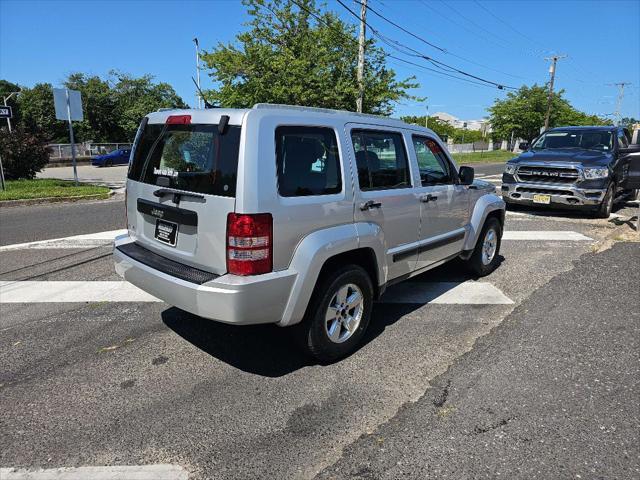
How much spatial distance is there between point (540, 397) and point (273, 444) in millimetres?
1837

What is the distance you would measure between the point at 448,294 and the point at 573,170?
595cm

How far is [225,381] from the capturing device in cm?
340

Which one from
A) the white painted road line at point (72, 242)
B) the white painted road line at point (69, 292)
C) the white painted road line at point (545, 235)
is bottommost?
the white painted road line at point (69, 292)

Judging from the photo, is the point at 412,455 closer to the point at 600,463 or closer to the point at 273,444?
the point at 273,444

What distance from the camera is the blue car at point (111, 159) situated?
3326cm

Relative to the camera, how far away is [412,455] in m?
2.60

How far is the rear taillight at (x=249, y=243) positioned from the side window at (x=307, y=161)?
275mm

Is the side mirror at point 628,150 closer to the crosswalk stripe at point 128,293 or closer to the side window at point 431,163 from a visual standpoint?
the crosswalk stripe at point 128,293

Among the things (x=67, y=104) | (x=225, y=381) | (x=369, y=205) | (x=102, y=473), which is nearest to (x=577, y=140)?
(x=369, y=205)

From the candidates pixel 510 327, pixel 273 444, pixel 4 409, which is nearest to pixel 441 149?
pixel 510 327

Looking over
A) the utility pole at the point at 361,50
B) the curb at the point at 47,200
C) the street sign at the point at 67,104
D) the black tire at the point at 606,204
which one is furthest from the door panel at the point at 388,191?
the utility pole at the point at 361,50

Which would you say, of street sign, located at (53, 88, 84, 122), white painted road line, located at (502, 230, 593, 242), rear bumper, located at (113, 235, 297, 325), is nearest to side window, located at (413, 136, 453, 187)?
rear bumper, located at (113, 235, 297, 325)

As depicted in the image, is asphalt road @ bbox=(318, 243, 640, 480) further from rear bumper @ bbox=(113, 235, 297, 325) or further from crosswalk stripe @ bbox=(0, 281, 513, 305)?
rear bumper @ bbox=(113, 235, 297, 325)

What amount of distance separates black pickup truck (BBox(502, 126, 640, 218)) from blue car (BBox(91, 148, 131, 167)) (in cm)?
3016
